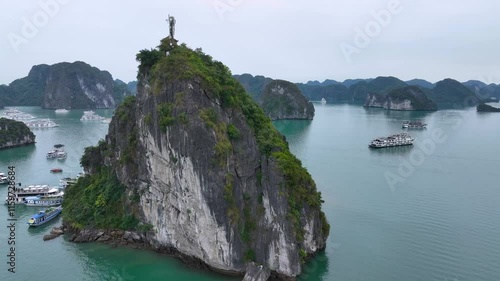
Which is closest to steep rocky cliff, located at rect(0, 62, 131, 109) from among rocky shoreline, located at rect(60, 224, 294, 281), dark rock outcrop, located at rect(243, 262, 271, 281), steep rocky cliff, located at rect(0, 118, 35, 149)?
steep rocky cliff, located at rect(0, 118, 35, 149)

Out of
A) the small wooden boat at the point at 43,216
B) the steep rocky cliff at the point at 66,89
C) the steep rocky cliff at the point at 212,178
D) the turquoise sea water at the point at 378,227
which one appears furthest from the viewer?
the steep rocky cliff at the point at 66,89

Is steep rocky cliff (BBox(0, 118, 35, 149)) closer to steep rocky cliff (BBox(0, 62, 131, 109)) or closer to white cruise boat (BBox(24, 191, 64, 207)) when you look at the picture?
white cruise boat (BBox(24, 191, 64, 207))

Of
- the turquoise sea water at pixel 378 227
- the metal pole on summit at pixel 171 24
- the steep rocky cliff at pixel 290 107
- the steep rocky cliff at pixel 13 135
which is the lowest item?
the turquoise sea water at pixel 378 227

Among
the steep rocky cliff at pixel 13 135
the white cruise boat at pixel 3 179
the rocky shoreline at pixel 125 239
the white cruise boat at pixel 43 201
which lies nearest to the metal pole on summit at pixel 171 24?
the rocky shoreline at pixel 125 239

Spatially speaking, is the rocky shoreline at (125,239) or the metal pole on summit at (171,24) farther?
the metal pole on summit at (171,24)

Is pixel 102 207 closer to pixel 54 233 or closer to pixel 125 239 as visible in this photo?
pixel 125 239

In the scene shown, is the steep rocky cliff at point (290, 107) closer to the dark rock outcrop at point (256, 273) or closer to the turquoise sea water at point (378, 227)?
the turquoise sea water at point (378, 227)
